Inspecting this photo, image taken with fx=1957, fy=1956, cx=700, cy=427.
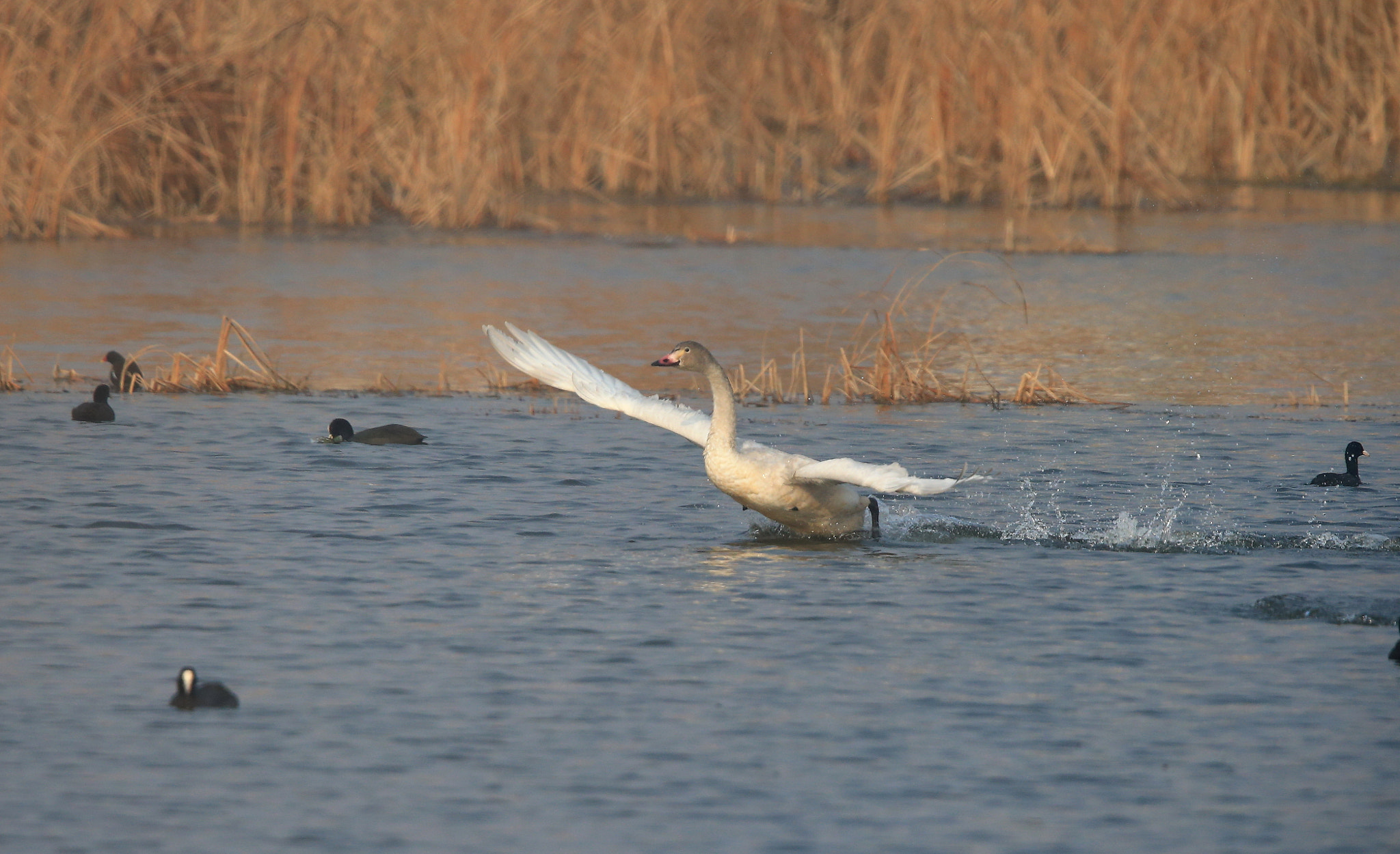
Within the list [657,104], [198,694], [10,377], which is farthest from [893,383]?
[657,104]

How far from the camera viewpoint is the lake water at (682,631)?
5.41m

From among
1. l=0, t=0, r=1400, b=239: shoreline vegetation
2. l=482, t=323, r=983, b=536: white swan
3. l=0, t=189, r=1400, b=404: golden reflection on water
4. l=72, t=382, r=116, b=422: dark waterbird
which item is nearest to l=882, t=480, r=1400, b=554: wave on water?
l=482, t=323, r=983, b=536: white swan

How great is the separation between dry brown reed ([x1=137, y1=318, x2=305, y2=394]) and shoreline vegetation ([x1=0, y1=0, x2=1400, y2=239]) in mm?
6548

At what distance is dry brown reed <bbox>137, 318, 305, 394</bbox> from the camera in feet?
40.7

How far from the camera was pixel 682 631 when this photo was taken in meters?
7.19

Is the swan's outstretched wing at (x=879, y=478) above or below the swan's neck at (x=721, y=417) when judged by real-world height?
below

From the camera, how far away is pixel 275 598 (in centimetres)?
762

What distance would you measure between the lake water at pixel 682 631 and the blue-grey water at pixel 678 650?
0.07ft

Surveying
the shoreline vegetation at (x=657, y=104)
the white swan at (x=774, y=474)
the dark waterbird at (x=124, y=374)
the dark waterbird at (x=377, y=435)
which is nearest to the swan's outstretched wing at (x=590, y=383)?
the white swan at (x=774, y=474)

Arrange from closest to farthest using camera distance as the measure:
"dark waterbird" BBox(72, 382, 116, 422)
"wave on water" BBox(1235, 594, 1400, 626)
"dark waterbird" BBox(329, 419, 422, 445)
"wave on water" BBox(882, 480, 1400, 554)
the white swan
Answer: "wave on water" BBox(1235, 594, 1400, 626)
the white swan
"wave on water" BBox(882, 480, 1400, 554)
"dark waterbird" BBox(329, 419, 422, 445)
"dark waterbird" BBox(72, 382, 116, 422)

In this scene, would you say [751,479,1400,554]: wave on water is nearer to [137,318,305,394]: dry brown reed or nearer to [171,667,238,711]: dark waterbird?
[171,667,238,711]: dark waterbird

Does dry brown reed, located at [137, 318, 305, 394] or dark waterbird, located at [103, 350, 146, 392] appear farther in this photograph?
dry brown reed, located at [137, 318, 305, 394]

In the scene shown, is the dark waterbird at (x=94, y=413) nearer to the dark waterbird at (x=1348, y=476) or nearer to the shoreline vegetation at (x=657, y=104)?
the dark waterbird at (x=1348, y=476)

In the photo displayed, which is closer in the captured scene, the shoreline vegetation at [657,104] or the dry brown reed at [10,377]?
Answer: the dry brown reed at [10,377]
